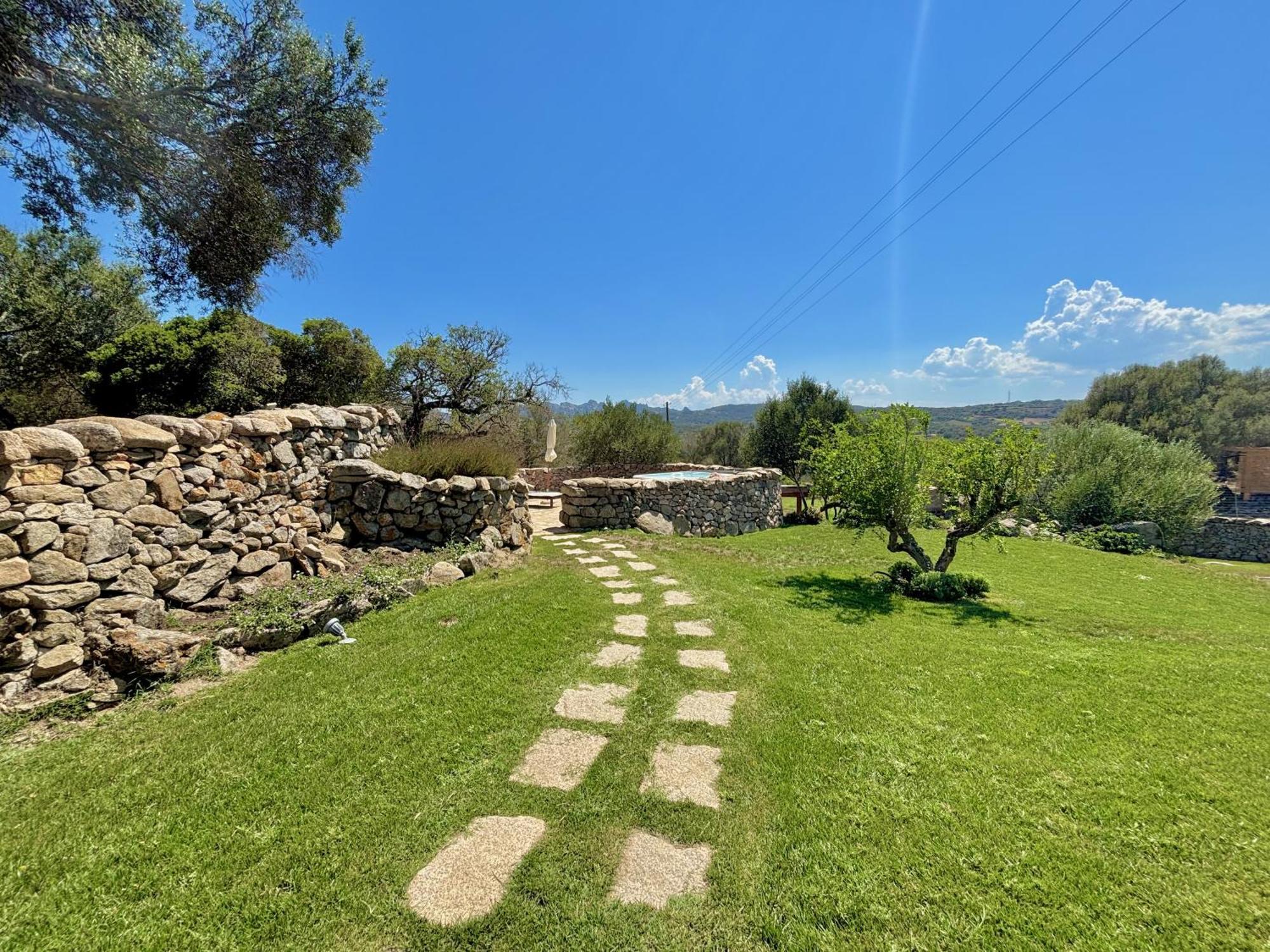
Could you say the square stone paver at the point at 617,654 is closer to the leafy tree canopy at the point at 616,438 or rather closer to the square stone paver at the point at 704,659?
the square stone paver at the point at 704,659

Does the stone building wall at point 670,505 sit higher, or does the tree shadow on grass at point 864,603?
the stone building wall at point 670,505

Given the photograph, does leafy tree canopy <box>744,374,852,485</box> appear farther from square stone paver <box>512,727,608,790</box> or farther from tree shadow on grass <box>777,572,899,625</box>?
square stone paver <box>512,727,608,790</box>

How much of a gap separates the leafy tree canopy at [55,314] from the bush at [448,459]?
15.9 ft

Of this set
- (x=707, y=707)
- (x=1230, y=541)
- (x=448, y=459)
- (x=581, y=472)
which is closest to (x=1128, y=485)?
(x=1230, y=541)

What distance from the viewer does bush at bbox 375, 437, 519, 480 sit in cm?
609

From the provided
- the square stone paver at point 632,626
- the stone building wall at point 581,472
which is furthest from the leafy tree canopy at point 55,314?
the stone building wall at point 581,472

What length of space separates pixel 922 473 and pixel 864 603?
2.16 m

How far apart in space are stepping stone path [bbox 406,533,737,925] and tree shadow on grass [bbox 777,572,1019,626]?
2265mm

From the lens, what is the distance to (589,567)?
632cm

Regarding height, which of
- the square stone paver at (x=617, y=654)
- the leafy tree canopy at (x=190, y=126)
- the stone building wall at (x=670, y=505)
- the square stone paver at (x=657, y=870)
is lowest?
the square stone paver at (x=657, y=870)

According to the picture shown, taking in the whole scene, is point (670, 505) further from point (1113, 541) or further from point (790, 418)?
point (790, 418)

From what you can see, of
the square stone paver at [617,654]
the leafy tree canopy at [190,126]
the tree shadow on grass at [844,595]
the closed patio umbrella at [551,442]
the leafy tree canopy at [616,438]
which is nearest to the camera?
the square stone paver at [617,654]

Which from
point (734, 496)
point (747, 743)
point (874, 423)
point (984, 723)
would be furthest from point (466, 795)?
point (734, 496)

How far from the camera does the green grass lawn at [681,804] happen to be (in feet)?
5.20
